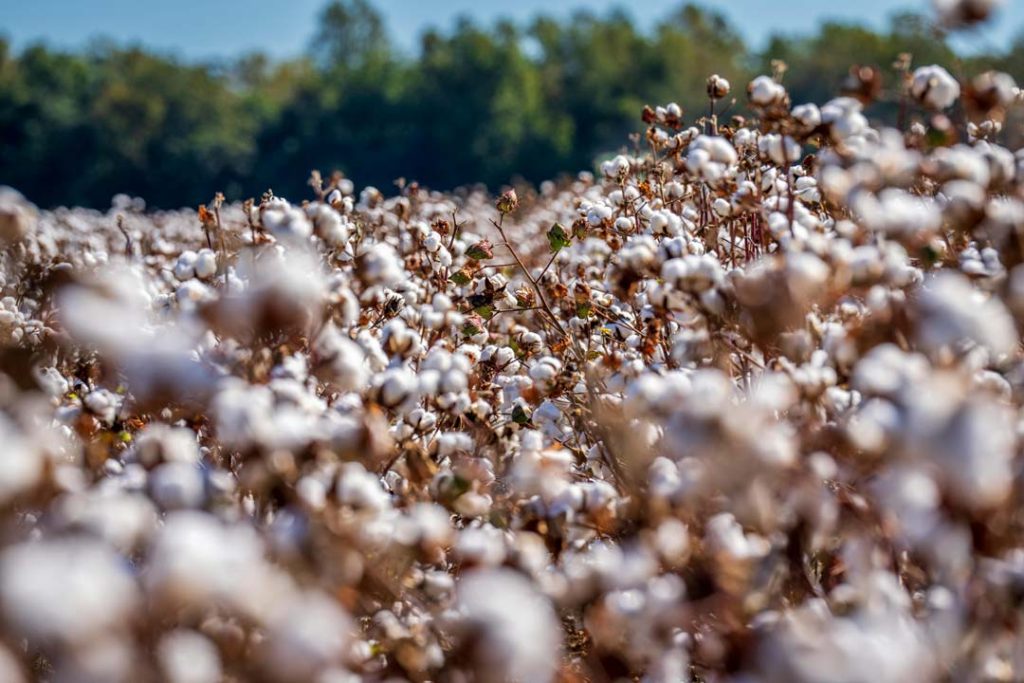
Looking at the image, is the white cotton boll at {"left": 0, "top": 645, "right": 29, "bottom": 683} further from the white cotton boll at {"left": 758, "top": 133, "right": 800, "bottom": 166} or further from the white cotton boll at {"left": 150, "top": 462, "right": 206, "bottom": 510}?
the white cotton boll at {"left": 758, "top": 133, "right": 800, "bottom": 166}

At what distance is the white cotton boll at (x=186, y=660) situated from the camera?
1284 millimetres

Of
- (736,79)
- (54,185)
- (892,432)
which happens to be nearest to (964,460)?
(892,432)

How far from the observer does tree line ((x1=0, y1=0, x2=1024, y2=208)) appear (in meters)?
41.4

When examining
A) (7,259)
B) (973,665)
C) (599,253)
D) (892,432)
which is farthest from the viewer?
(7,259)

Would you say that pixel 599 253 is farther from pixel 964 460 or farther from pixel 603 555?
pixel 964 460

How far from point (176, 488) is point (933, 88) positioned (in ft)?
6.22

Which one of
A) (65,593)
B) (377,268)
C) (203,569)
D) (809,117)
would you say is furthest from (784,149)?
(65,593)

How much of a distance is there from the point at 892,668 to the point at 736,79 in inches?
1666

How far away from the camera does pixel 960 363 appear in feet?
5.77

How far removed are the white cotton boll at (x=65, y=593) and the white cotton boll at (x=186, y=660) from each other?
0.12 metres

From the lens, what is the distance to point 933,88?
2201 millimetres

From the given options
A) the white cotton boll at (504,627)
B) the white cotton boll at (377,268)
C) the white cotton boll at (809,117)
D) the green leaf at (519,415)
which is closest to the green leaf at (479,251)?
the green leaf at (519,415)

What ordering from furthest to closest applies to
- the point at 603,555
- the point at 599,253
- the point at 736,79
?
the point at 736,79 < the point at 599,253 < the point at 603,555

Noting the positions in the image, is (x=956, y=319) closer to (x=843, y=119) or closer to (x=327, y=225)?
(x=843, y=119)
